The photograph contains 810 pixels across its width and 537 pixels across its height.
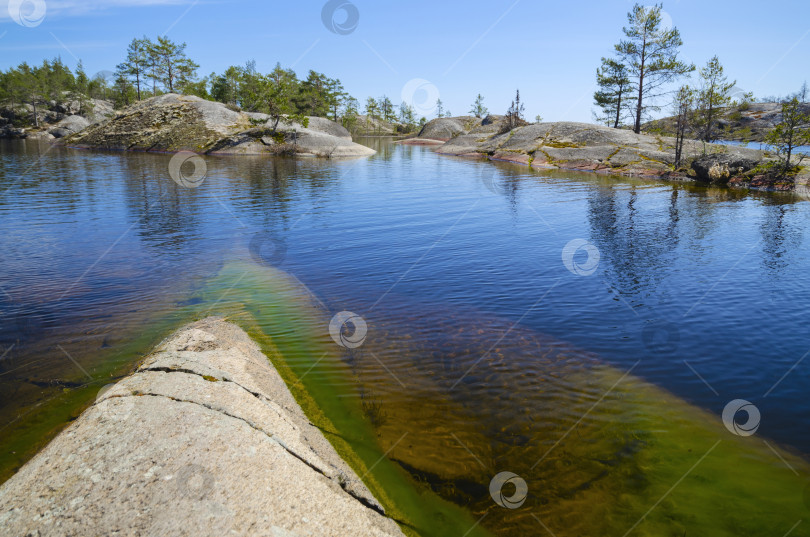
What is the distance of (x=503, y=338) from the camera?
11336 mm

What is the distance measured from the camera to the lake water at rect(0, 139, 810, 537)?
21.8ft

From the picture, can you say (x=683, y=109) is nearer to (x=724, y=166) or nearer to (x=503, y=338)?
(x=724, y=166)

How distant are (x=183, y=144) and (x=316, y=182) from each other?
4095 centimetres

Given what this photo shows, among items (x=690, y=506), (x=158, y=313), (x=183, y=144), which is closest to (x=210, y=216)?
(x=158, y=313)

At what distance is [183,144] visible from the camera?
69000 mm

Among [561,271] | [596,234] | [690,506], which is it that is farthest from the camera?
[596,234]

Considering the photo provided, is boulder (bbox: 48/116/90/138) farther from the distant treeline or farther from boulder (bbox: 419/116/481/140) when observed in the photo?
boulder (bbox: 419/116/481/140)

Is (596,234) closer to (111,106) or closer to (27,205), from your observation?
(27,205)

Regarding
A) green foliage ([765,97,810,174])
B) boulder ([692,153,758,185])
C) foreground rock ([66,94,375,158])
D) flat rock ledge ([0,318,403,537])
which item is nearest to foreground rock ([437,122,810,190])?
boulder ([692,153,758,185])

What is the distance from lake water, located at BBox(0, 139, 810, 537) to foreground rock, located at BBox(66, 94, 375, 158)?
47.2 m

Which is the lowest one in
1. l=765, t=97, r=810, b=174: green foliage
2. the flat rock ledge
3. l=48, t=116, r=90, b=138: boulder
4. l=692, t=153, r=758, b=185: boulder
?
the flat rock ledge

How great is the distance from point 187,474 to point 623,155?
2346 inches

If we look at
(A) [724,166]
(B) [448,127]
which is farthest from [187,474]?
(B) [448,127]

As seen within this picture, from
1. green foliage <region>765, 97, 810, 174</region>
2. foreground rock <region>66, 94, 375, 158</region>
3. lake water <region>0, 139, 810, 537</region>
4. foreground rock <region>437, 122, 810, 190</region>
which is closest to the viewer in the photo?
lake water <region>0, 139, 810, 537</region>
